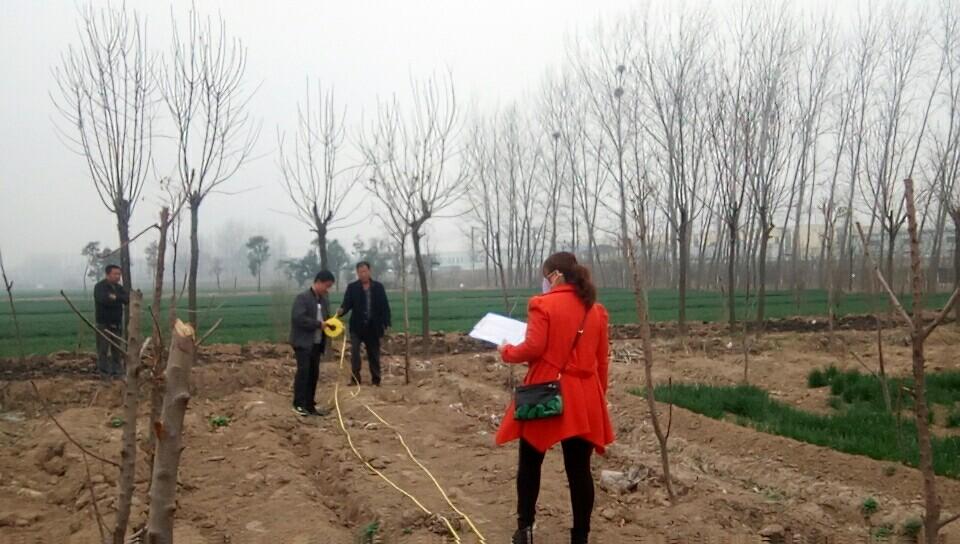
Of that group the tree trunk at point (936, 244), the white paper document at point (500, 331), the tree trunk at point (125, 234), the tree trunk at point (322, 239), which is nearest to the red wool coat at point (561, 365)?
the white paper document at point (500, 331)

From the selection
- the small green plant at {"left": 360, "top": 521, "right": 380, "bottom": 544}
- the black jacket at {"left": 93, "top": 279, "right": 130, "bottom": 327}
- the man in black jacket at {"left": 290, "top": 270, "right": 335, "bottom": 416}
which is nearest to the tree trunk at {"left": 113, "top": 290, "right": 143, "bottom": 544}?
the small green plant at {"left": 360, "top": 521, "right": 380, "bottom": 544}

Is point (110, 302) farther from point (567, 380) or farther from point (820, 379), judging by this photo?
point (820, 379)

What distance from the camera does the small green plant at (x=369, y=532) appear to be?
5000 millimetres

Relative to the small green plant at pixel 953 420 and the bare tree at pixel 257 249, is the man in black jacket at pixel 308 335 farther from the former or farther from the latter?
the bare tree at pixel 257 249

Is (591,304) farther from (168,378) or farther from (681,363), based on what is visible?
(681,363)

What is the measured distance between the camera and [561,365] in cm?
438

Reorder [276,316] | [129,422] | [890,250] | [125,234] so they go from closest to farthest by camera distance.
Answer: [129,422] < [125,234] < [890,250] < [276,316]

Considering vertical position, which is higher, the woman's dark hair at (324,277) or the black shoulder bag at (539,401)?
the woman's dark hair at (324,277)

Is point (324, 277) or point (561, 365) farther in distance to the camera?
point (324, 277)

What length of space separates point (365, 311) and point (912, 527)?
7095mm

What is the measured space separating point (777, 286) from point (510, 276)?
614 inches

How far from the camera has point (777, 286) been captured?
3972 centimetres

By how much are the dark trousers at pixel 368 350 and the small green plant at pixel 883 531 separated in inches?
272

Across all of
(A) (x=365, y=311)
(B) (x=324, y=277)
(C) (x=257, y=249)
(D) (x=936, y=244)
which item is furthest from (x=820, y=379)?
(C) (x=257, y=249)
